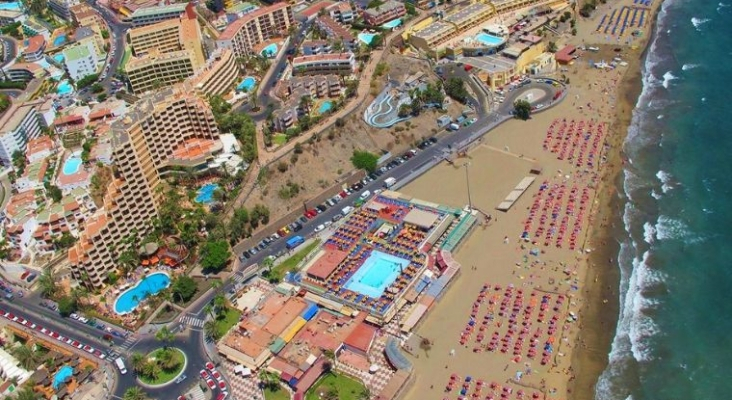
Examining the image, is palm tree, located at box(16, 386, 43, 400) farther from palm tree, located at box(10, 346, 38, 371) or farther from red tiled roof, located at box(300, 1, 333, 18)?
red tiled roof, located at box(300, 1, 333, 18)

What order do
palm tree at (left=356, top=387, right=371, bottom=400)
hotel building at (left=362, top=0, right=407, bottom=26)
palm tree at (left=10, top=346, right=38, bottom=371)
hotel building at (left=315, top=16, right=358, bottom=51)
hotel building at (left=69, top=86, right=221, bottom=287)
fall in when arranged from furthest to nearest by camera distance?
hotel building at (left=362, top=0, right=407, bottom=26) → hotel building at (left=315, top=16, right=358, bottom=51) → hotel building at (left=69, top=86, right=221, bottom=287) → palm tree at (left=10, top=346, right=38, bottom=371) → palm tree at (left=356, top=387, right=371, bottom=400)

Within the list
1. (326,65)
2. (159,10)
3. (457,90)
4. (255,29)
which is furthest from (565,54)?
(159,10)

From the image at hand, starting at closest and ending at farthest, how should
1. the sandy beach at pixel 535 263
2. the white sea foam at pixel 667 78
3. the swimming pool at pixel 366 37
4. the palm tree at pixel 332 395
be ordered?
the palm tree at pixel 332 395 → the sandy beach at pixel 535 263 → the white sea foam at pixel 667 78 → the swimming pool at pixel 366 37

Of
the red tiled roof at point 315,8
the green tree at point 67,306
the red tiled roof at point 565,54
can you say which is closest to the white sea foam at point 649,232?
the red tiled roof at point 565,54

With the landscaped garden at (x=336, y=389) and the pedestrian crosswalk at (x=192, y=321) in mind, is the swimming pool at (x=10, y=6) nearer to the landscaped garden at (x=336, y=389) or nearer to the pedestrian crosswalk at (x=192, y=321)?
the pedestrian crosswalk at (x=192, y=321)

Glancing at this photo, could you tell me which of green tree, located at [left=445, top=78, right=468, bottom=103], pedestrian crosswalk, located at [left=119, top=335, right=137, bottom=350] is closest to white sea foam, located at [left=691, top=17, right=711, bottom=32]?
green tree, located at [left=445, top=78, right=468, bottom=103]

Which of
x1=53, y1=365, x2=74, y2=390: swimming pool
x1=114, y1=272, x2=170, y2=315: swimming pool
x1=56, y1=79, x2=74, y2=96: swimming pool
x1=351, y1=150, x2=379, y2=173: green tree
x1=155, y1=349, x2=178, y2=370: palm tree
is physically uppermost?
x1=56, y1=79, x2=74, y2=96: swimming pool

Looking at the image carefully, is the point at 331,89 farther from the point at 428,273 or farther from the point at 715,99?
the point at 715,99
